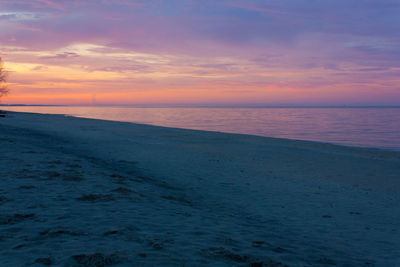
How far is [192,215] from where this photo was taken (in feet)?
24.9

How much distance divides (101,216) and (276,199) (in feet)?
21.2

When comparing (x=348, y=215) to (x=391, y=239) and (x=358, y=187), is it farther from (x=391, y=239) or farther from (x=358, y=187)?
(x=358, y=187)

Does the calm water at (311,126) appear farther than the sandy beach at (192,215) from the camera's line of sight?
Yes

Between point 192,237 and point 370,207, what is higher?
point 192,237

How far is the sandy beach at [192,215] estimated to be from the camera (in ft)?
16.5

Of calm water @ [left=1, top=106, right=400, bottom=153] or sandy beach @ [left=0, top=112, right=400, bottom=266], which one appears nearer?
sandy beach @ [left=0, top=112, right=400, bottom=266]

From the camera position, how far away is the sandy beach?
5.04 metres

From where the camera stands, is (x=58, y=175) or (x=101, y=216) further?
(x=58, y=175)

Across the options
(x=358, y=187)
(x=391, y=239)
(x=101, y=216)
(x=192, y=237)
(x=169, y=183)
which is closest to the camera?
(x=192, y=237)

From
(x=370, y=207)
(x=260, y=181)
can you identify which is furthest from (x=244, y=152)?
(x=370, y=207)

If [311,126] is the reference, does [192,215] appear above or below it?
below

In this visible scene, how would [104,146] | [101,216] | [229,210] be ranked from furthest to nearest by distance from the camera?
[104,146] → [229,210] → [101,216]

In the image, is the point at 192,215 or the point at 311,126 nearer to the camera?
the point at 192,215

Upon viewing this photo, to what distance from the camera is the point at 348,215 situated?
9.27 m
